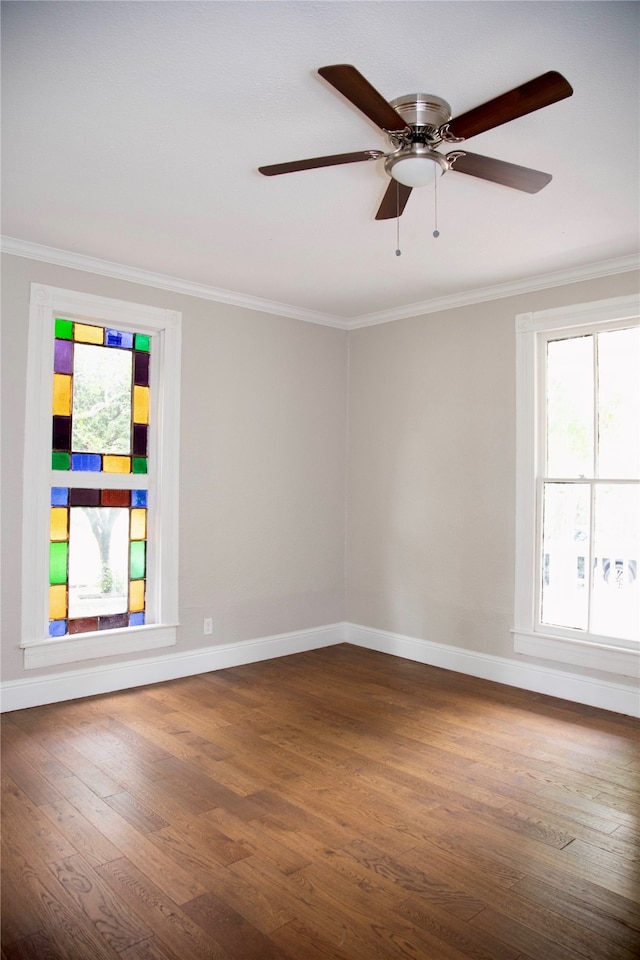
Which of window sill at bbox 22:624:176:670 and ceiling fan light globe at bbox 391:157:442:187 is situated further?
window sill at bbox 22:624:176:670

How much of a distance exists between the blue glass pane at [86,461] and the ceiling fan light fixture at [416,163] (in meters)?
2.65

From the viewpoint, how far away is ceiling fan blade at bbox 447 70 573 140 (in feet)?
5.99

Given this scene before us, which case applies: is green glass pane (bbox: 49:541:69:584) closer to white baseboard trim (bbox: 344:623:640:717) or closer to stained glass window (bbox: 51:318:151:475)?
stained glass window (bbox: 51:318:151:475)

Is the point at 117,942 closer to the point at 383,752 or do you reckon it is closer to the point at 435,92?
→ the point at 383,752

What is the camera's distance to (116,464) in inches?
169

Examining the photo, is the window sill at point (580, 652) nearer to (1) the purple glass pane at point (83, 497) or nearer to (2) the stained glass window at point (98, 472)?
(2) the stained glass window at point (98, 472)

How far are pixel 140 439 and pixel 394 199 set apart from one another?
96.6 inches

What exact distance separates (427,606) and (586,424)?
5.78ft

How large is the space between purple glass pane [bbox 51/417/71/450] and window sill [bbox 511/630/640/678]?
314 cm

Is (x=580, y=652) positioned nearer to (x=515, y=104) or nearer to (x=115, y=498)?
(x=115, y=498)

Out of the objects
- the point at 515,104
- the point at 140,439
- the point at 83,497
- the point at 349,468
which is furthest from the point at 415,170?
the point at 349,468

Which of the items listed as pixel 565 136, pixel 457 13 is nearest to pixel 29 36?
pixel 457 13

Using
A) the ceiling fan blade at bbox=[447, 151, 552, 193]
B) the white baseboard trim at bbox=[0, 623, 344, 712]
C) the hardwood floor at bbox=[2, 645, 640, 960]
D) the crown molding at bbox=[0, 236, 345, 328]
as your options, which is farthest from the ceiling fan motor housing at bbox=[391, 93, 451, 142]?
the white baseboard trim at bbox=[0, 623, 344, 712]

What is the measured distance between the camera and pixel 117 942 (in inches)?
74.9
